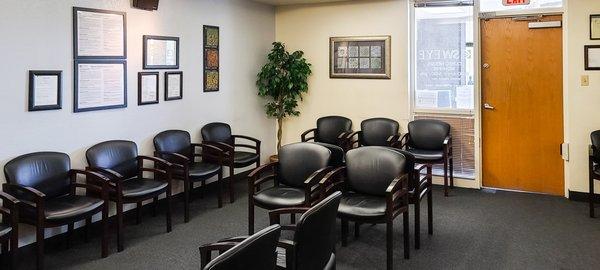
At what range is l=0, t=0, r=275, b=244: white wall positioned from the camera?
11.7 feet

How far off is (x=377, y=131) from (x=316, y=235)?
12.6 feet

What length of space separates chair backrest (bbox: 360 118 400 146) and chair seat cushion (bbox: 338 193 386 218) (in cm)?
234

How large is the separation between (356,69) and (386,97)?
1.88 ft

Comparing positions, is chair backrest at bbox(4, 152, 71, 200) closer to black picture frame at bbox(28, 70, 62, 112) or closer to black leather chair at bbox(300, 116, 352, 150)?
black picture frame at bbox(28, 70, 62, 112)

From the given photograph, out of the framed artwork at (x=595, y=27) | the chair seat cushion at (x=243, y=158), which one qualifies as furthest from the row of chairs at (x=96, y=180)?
the framed artwork at (x=595, y=27)

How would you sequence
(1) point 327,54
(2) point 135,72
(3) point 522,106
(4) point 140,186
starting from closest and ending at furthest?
(4) point 140,186, (2) point 135,72, (3) point 522,106, (1) point 327,54

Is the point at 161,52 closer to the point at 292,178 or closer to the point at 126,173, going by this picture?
the point at 126,173

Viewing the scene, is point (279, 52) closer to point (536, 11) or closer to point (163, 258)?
point (536, 11)

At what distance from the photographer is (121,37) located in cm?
439

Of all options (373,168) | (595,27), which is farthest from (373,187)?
→ (595,27)

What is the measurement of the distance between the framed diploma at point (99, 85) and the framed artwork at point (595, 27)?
4.74 m

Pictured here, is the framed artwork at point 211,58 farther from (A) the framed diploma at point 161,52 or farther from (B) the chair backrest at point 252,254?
(B) the chair backrest at point 252,254

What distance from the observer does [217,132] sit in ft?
18.0

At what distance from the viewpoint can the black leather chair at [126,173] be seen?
12.3 ft
